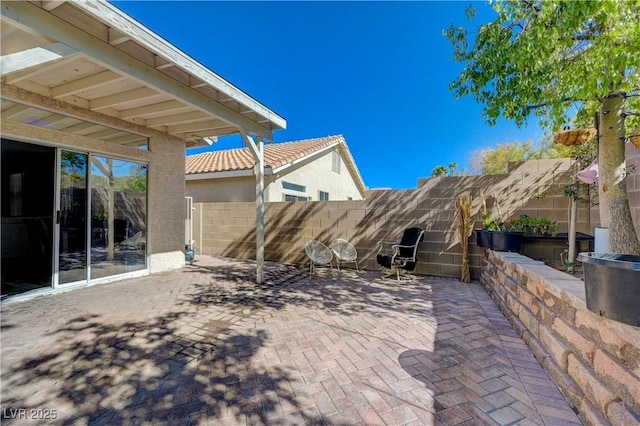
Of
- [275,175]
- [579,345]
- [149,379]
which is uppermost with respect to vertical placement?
[275,175]

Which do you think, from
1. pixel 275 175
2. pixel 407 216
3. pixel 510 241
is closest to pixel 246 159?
pixel 275 175

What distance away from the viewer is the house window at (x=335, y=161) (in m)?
13.0

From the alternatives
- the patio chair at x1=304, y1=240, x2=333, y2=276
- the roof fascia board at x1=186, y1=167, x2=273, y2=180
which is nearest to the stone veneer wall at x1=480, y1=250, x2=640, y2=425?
the patio chair at x1=304, y1=240, x2=333, y2=276

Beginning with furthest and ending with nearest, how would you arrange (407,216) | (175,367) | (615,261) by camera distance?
1. (407,216)
2. (175,367)
3. (615,261)

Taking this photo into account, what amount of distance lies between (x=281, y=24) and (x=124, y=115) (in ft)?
18.1

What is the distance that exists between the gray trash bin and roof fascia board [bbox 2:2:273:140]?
4.46 metres

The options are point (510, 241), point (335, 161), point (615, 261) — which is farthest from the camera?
point (335, 161)

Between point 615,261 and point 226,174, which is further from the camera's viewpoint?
point 226,174

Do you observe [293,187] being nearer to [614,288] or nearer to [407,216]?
[407,216]

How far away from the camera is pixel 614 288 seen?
4.75 feet

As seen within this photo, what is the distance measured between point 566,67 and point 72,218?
7346 millimetres

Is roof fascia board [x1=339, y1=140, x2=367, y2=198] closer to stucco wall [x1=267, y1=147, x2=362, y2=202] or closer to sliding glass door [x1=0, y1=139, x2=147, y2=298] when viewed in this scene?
stucco wall [x1=267, y1=147, x2=362, y2=202]

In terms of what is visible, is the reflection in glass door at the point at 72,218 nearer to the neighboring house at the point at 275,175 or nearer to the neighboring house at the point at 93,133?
the neighboring house at the point at 93,133

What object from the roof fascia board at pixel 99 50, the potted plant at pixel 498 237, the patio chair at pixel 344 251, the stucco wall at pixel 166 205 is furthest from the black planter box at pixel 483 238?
the stucco wall at pixel 166 205
